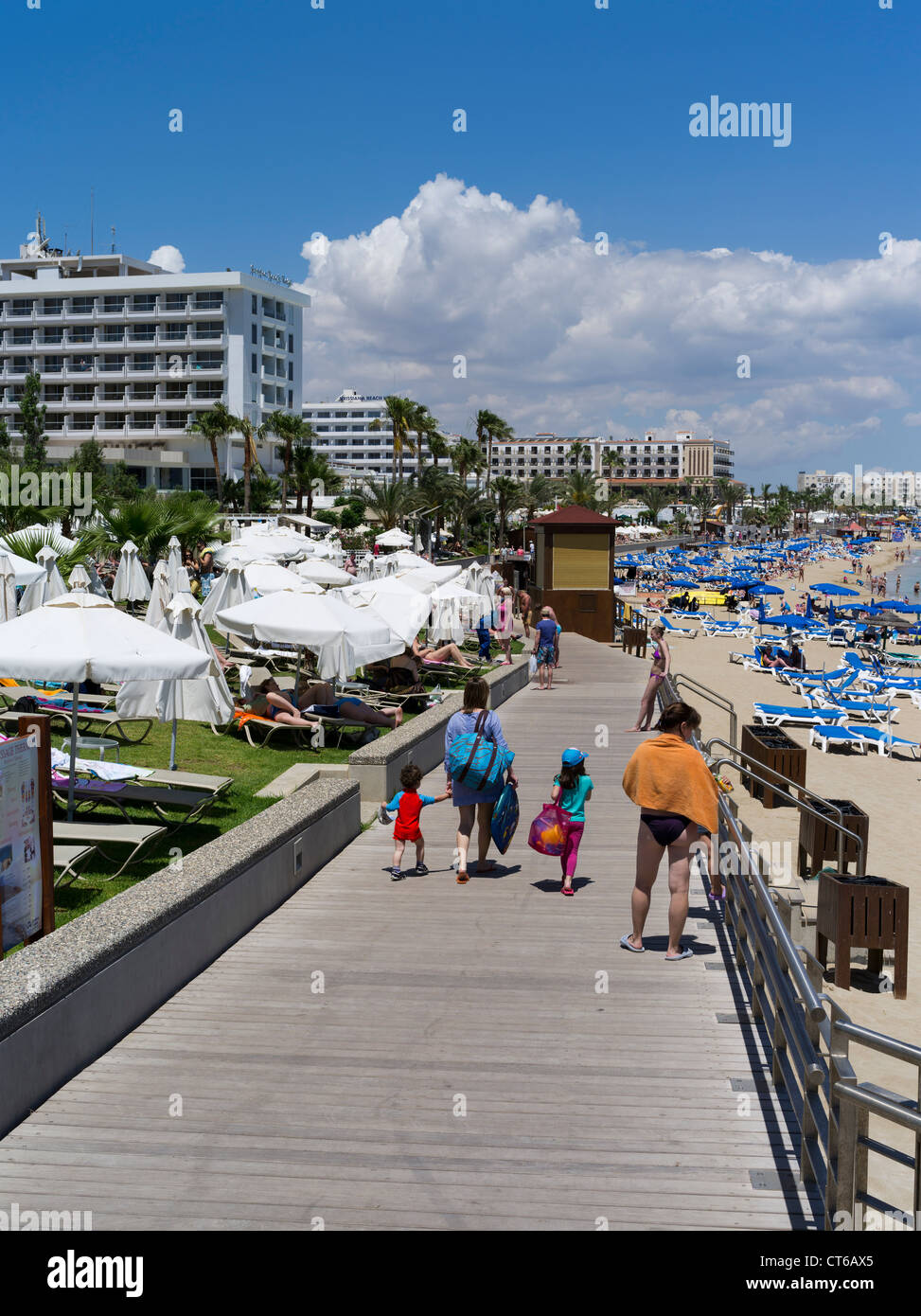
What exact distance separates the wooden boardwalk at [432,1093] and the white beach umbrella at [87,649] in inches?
84.6

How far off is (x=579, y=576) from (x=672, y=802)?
2601 centimetres

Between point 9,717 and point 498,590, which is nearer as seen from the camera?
point 9,717

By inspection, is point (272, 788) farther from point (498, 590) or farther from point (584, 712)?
point (498, 590)

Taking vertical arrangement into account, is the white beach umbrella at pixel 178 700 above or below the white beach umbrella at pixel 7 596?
below

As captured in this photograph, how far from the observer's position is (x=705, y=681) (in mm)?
33750

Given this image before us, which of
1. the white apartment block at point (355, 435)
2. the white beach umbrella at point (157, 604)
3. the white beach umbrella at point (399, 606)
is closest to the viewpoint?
the white beach umbrella at point (399, 606)

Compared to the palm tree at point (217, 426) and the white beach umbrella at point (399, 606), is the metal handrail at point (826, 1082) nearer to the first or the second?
the white beach umbrella at point (399, 606)

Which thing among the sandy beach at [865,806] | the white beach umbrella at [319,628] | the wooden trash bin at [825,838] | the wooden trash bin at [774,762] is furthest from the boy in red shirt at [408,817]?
the wooden trash bin at [774,762]

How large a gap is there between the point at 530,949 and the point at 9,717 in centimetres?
669

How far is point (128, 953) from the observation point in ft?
18.9

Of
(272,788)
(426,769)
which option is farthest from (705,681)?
(272,788)

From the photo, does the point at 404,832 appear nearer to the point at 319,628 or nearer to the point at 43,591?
the point at 319,628

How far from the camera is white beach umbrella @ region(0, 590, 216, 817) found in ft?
27.6

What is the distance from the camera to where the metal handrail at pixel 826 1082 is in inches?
148
